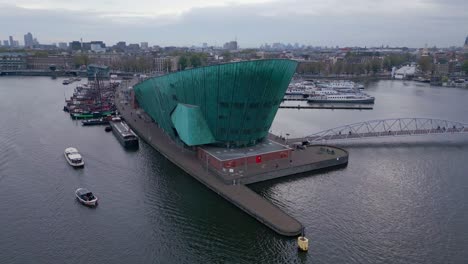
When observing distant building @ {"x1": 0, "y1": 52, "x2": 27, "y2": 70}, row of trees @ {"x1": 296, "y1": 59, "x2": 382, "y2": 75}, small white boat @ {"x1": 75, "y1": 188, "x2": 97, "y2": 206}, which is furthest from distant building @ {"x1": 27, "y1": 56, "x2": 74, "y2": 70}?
small white boat @ {"x1": 75, "y1": 188, "x2": 97, "y2": 206}

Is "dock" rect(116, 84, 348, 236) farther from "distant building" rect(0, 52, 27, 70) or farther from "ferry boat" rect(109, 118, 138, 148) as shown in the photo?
"distant building" rect(0, 52, 27, 70)

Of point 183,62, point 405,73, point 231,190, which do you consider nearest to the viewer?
point 231,190

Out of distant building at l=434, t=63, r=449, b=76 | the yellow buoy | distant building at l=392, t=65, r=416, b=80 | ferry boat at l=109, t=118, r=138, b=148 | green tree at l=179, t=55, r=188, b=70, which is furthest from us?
distant building at l=434, t=63, r=449, b=76

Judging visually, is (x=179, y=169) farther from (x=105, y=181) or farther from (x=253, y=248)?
(x=253, y=248)

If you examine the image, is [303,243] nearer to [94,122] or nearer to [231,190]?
[231,190]

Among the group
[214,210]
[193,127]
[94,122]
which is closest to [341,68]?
[94,122]

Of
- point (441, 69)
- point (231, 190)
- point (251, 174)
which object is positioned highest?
point (441, 69)

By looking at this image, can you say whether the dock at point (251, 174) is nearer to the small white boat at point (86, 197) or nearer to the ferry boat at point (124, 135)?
the ferry boat at point (124, 135)
